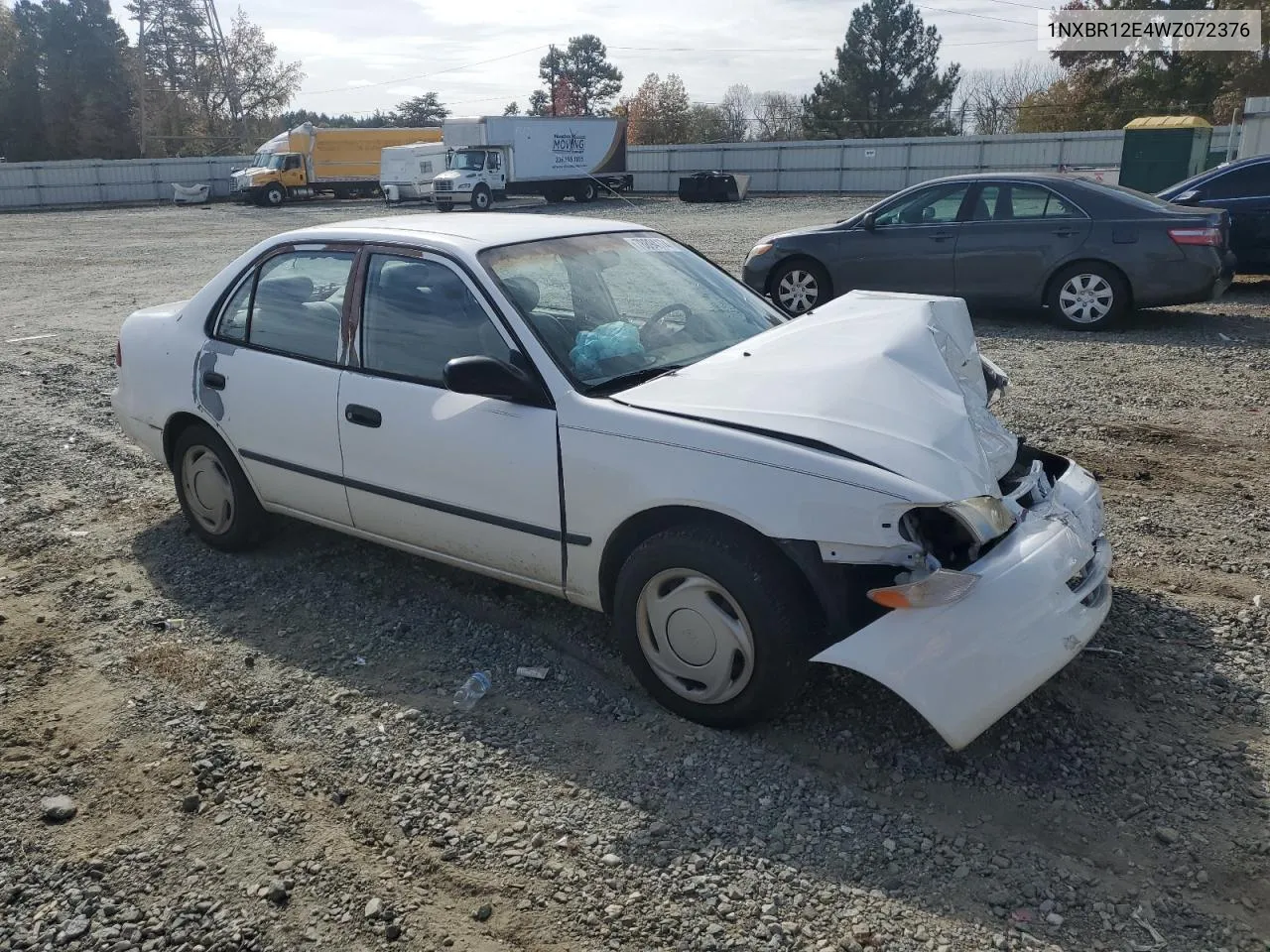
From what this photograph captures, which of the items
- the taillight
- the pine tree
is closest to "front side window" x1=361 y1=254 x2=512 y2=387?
the taillight

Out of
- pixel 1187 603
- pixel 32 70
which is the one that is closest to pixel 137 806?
pixel 1187 603

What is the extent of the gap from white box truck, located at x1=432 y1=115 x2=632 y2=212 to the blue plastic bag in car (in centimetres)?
3195

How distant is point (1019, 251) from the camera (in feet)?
33.2

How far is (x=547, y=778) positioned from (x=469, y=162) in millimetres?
34029

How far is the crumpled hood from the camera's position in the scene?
323 centimetres

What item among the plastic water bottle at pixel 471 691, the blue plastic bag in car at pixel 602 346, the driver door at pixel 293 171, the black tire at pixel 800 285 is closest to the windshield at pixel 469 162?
the driver door at pixel 293 171

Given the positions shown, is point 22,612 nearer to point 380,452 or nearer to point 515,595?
point 380,452

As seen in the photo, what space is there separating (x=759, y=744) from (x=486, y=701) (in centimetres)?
104

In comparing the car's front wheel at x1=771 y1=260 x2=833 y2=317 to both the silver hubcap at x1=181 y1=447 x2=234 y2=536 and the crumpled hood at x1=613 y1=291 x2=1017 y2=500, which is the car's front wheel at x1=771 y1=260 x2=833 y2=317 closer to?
the crumpled hood at x1=613 y1=291 x2=1017 y2=500

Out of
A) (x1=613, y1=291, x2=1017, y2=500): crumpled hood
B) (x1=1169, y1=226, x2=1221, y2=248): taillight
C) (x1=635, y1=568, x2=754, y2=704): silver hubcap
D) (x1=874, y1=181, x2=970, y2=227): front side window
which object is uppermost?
(x1=874, y1=181, x2=970, y2=227): front side window

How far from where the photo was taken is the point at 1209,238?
9383 mm

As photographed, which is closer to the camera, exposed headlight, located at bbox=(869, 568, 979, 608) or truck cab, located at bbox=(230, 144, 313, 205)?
exposed headlight, located at bbox=(869, 568, 979, 608)

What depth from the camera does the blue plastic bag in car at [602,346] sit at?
3830 mm

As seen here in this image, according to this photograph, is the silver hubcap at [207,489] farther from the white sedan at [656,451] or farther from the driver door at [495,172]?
the driver door at [495,172]
